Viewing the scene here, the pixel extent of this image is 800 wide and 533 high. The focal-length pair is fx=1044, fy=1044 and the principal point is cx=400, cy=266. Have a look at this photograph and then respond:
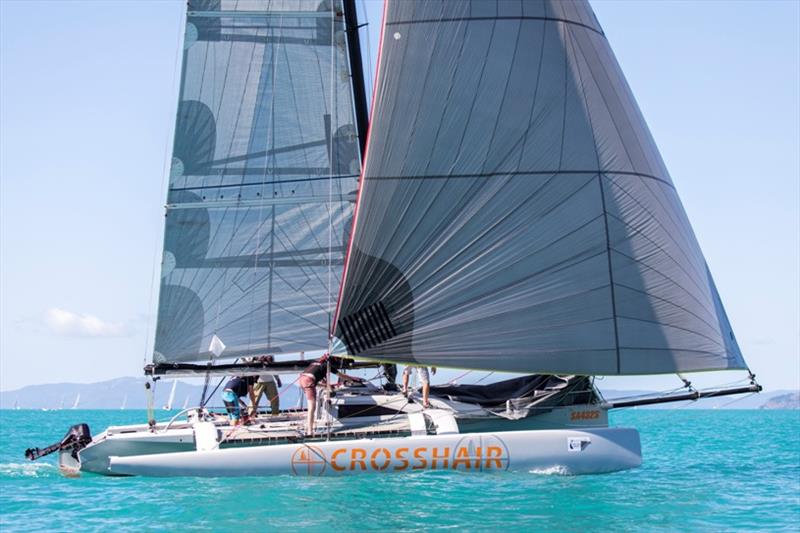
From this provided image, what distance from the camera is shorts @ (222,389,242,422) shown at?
18.5 meters

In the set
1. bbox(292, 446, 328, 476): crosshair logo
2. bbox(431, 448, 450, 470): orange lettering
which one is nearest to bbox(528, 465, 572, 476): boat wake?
bbox(431, 448, 450, 470): orange lettering

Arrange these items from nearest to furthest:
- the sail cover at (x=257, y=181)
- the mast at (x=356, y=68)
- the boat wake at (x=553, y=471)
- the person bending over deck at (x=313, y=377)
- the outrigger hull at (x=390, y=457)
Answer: the outrigger hull at (x=390, y=457)
the boat wake at (x=553, y=471)
the person bending over deck at (x=313, y=377)
the sail cover at (x=257, y=181)
the mast at (x=356, y=68)

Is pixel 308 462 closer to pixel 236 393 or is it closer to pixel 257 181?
pixel 236 393

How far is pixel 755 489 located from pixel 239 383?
917cm

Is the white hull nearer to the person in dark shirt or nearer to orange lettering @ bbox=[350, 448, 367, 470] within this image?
the person in dark shirt

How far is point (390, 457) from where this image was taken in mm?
16453

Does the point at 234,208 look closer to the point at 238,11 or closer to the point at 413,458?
the point at 238,11

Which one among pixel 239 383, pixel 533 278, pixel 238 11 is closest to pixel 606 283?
pixel 533 278

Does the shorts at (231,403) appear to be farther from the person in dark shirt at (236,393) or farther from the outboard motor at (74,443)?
the outboard motor at (74,443)

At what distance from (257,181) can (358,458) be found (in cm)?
583

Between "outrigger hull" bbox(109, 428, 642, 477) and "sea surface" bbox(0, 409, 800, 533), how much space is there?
0.19m

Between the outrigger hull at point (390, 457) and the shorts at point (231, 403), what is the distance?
2.10m

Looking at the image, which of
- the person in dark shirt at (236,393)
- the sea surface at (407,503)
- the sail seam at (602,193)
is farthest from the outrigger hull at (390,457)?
the person in dark shirt at (236,393)

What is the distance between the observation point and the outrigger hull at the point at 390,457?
53.6ft
